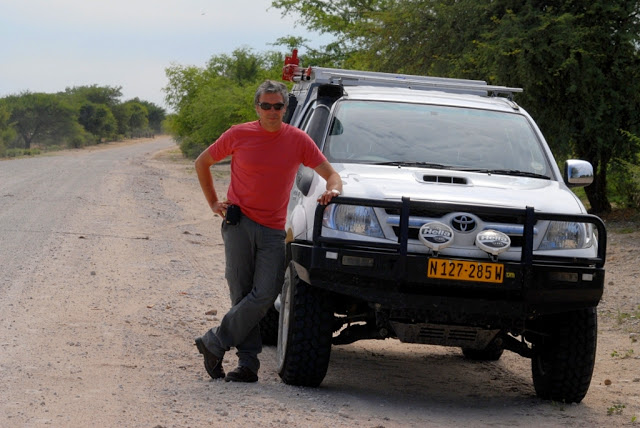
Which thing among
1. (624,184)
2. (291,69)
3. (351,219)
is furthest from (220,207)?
(624,184)

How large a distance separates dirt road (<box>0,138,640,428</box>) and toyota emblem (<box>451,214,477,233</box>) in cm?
105

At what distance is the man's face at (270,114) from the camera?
6.13 m

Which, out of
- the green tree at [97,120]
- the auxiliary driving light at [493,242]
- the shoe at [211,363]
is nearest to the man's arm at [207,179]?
the shoe at [211,363]

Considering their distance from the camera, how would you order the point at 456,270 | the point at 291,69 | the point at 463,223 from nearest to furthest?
the point at 456,270 → the point at 463,223 → the point at 291,69

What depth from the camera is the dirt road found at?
5512 mm

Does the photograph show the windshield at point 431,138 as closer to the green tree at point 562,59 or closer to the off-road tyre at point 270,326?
the off-road tyre at point 270,326

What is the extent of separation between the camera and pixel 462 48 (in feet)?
73.4

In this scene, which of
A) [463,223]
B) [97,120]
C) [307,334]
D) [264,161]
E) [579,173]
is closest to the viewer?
[463,223]

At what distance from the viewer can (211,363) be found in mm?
6410

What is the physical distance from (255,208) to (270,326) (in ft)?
5.45

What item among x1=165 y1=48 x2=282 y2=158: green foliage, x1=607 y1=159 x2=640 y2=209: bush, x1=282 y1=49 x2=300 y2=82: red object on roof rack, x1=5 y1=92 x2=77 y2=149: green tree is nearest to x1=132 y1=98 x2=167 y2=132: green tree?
x1=5 y1=92 x2=77 y2=149: green tree

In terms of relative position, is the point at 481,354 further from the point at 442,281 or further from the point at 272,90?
the point at 272,90

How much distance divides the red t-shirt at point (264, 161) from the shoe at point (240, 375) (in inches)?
34.5

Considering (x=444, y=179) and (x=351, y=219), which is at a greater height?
(x=444, y=179)
